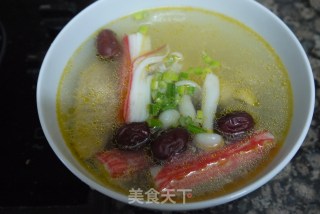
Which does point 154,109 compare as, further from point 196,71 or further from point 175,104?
point 196,71

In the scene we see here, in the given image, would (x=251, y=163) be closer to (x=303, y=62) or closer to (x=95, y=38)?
(x=303, y=62)

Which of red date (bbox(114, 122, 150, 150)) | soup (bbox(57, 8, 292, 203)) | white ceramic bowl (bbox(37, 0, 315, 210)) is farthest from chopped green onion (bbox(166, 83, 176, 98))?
white ceramic bowl (bbox(37, 0, 315, 210))

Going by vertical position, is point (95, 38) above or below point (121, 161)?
above

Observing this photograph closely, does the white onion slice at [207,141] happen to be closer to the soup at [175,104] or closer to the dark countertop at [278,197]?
the soup at [175,104]

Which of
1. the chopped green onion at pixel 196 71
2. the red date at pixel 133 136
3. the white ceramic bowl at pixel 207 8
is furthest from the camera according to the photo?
the chopped green onion at pixel 196 71

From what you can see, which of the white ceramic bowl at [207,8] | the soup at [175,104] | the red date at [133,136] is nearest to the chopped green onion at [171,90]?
the soup at [175,104]

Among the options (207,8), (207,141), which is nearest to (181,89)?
(207,141)

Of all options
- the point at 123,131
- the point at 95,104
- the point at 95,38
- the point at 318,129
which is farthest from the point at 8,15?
the point at 318,129
